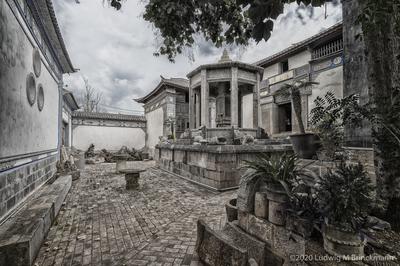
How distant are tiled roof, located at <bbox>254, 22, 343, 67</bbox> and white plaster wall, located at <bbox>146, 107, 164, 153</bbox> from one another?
8924mm

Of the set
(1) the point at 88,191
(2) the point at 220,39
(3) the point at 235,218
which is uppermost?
(2) the point at 220,39

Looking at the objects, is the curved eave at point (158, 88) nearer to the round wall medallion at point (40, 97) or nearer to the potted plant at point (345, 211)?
the round wall medallion at point (40, 97)

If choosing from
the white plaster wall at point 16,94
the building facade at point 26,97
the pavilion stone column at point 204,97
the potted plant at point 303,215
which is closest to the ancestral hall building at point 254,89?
the pavilion stone column at point 204,97

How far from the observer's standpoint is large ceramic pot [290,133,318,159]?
5.07 meters

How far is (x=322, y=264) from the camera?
4.28 feet

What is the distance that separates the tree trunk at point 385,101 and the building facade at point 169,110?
→ 1239 cm

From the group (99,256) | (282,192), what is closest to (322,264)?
(282,192)

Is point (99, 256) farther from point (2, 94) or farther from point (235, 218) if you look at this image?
point (2, 94)

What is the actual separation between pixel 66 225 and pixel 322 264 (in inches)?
146

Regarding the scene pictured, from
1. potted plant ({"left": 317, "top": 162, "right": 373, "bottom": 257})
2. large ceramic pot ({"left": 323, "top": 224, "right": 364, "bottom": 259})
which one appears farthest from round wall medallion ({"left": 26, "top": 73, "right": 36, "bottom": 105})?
large ceramic pot ({"left": 323, "top": 224, "right": 364, "bottom": 259})

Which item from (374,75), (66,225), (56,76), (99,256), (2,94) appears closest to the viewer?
(374,75)

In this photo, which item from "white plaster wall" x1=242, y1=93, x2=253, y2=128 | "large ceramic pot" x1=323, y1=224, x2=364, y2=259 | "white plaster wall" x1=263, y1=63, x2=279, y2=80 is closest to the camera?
"large ceramic pot" x1=323, y1=224, x2=364, y2=259

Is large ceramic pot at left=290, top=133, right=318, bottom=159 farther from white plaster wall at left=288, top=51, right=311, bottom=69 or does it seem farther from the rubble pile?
the rubble pile

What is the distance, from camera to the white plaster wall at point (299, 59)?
10.6 m
